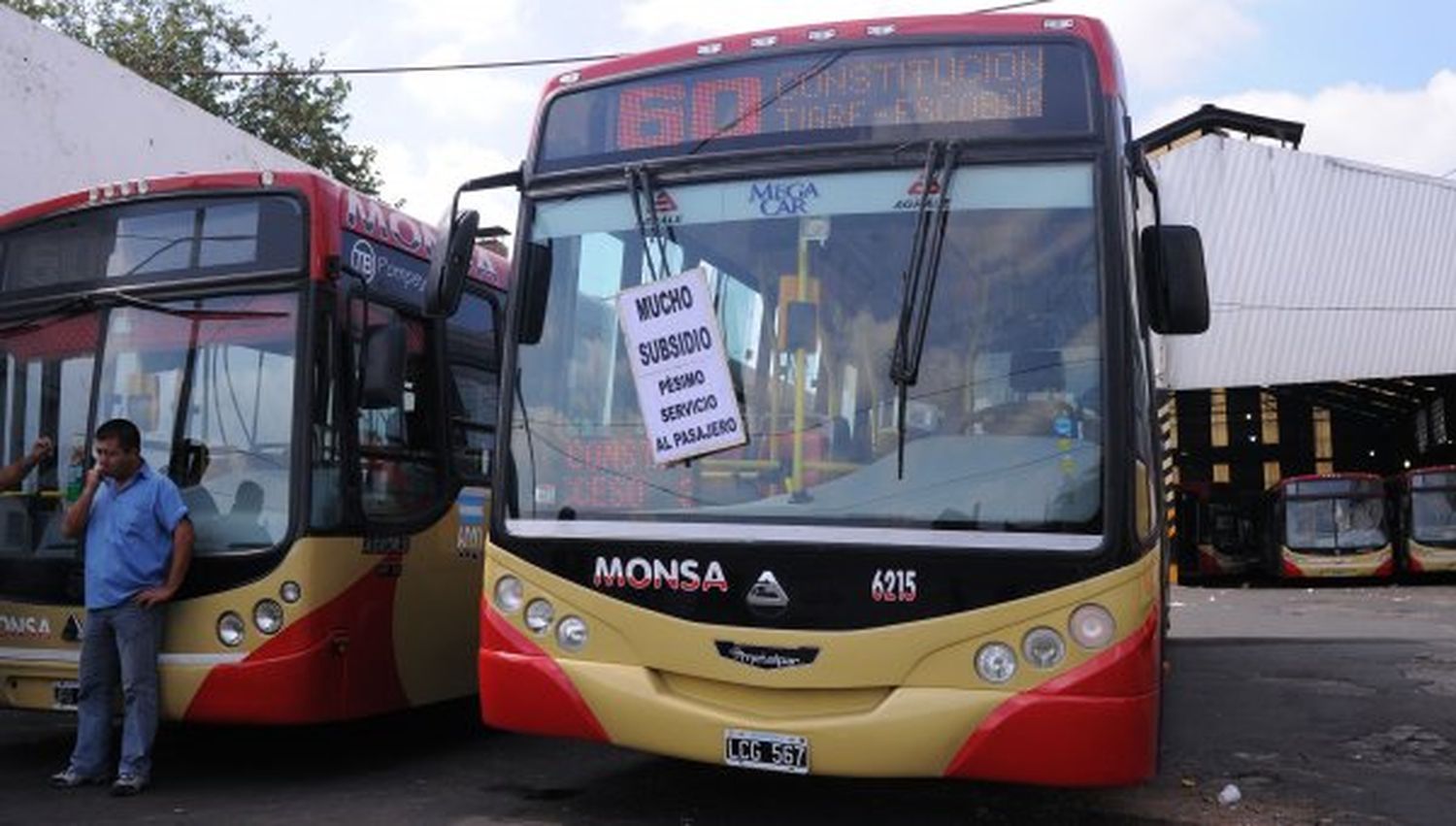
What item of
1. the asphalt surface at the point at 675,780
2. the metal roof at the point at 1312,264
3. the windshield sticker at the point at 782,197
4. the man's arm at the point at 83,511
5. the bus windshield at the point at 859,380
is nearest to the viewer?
the bus windshield at the point at 859,380

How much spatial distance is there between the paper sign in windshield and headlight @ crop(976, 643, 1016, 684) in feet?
3.83

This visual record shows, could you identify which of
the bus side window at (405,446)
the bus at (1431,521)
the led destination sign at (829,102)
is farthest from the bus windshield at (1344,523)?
the led destination sign at (829,102)

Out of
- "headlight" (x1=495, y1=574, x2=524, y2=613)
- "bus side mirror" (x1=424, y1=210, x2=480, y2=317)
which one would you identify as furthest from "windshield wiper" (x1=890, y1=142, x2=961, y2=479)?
"bus side mirror" (x1=424, y1=210, x2=480, y2=317)

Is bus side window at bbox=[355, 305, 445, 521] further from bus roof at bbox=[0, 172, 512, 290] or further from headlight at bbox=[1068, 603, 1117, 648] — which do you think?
headlight at bbox=[1068, 603, 1117, 648]

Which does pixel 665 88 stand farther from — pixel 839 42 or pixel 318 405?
pixel 318 405

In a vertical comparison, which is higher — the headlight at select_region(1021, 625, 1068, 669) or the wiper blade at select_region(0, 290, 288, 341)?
the wiper blade at select_region(0, 290, 288, 341)

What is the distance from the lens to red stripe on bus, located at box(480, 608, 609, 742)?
5.03m

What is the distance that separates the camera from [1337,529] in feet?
90.9

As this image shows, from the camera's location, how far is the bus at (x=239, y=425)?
6.01 m

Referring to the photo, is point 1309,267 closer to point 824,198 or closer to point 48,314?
point 824,198

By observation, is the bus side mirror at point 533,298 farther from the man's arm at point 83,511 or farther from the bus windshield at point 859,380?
the man's arm at point 83,511

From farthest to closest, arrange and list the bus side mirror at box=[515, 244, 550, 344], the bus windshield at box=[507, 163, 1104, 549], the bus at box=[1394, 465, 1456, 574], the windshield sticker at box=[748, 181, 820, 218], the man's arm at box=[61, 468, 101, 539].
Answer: the bus at box=[1394, 465, 1456, 574] → the man's arm at box=[61, 468, 101, 539] → the bus side mirror at box=[515, 244, 550, 344] → the windshield sticker at box=[748, 181, 820, 218] → the bus windshield at box=[507, 163, 1104, 549]

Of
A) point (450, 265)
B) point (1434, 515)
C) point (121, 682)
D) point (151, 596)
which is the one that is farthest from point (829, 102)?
point (1434, 515)

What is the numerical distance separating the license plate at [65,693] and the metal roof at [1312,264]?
2470 cm
